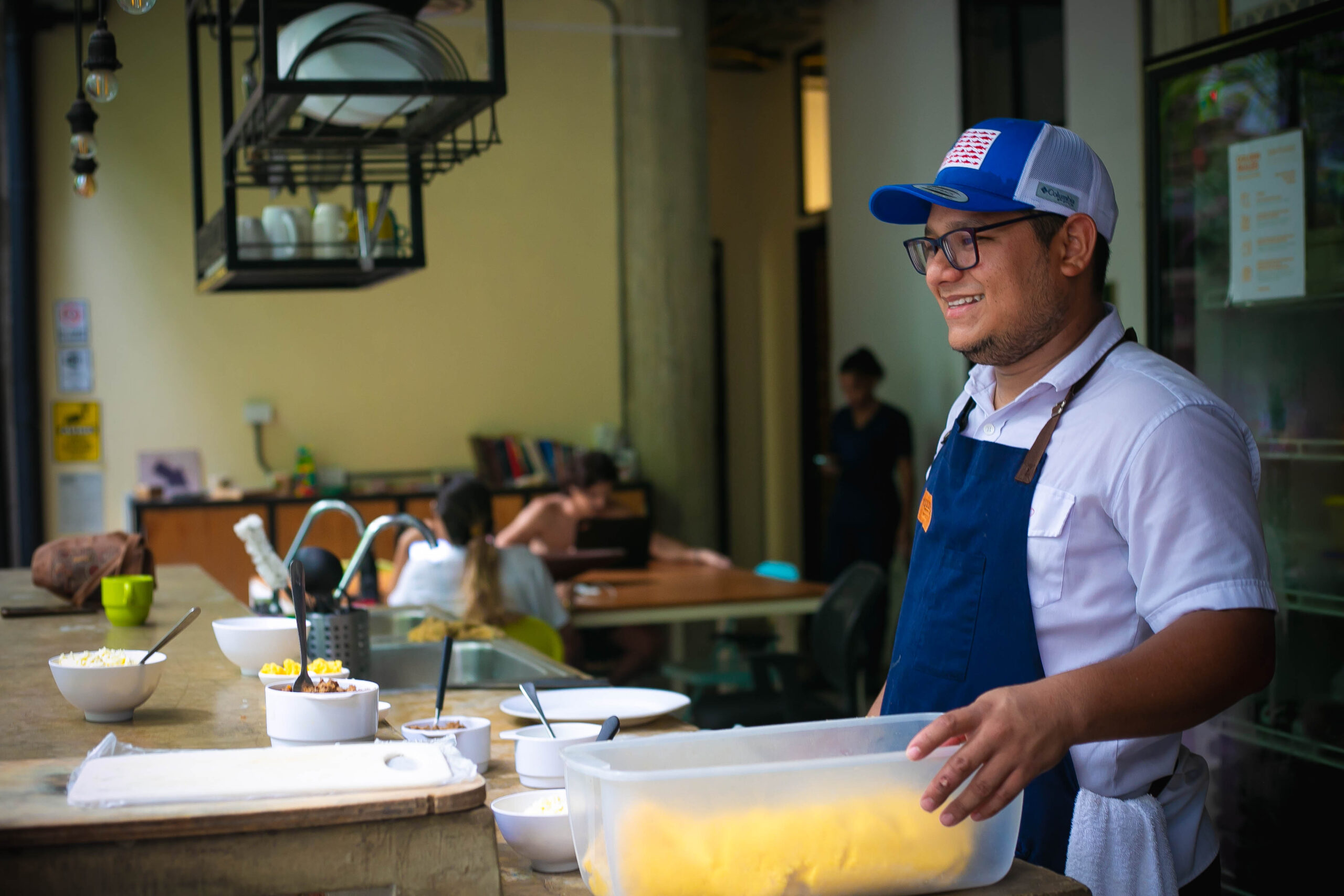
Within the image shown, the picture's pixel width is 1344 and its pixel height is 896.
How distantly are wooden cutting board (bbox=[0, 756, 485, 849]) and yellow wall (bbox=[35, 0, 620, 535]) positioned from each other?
588 centimetres

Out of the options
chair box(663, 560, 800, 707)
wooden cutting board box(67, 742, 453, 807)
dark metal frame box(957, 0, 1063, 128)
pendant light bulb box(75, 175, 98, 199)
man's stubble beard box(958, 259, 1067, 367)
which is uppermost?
dark metal frame box(957, 0, 1063, 128)

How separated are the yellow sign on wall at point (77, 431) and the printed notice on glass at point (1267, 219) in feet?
20.0

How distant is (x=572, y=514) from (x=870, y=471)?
6.55ft

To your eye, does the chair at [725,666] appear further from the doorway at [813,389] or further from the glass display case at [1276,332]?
the doorway at [813,389]

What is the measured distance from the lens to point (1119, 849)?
1621 millimetres

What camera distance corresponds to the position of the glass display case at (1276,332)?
3295mm

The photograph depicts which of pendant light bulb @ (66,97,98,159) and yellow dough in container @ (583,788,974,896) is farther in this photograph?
pendant light bulb @ (66,97,98,159)

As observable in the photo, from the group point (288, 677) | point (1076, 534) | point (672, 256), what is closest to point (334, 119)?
point (288, 677)

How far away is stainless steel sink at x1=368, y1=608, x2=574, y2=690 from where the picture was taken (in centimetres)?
286

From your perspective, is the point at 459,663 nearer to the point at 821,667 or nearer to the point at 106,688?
the point at 106,688

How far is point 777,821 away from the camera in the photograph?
121 centimetres

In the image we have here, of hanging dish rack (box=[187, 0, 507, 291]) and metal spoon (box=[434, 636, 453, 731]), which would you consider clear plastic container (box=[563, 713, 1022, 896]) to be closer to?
metal spoon (box=[434, 636, 453, 731])

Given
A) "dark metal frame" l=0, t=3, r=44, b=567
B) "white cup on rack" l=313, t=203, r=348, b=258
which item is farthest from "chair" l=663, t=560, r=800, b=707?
"dark metal frame" l=0, t=3, r=44, b=567

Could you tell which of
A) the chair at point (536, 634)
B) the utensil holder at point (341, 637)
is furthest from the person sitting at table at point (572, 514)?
the utensil holder at point (341, 637)
